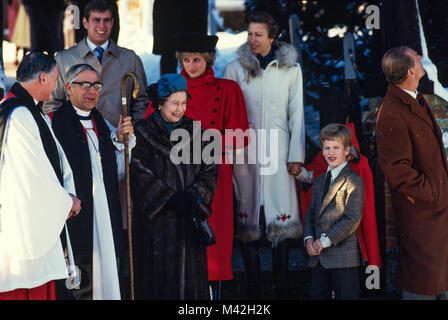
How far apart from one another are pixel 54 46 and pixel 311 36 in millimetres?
2883

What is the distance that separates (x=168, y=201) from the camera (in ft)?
20.1

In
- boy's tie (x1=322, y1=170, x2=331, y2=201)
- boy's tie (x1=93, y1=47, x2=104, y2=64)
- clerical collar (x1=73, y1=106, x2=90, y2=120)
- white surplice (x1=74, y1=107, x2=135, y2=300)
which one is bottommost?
white surplice (x1=74, y1=107, x2=135, y2=300)

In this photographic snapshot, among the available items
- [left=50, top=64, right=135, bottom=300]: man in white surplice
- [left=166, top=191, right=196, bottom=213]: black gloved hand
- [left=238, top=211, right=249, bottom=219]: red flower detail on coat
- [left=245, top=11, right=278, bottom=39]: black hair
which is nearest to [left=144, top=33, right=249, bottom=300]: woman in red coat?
[left=238, top=211, right=249, bottom=219]: red flower detail on coat

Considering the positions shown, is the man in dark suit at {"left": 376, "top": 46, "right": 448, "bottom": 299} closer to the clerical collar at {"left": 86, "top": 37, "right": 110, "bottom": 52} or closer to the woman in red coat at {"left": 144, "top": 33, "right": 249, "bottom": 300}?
the woman in red coat at {"left": 144, "top": 33, "right": 249, "bottom": 300}

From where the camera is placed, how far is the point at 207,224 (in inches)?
246

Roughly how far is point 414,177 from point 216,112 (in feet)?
5.46

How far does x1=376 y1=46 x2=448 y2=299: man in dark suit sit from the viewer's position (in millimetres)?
6207

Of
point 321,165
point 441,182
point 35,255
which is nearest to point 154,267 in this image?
point 35,255

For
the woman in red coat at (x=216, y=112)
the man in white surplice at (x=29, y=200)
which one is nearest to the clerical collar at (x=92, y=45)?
the woman in red coat at (x=216, y=112)

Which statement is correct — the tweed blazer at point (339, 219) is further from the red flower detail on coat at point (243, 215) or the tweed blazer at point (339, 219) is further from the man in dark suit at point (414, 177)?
the red flower detail on coat at point (243, 215)

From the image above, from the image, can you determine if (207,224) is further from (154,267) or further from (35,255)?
(35,255)

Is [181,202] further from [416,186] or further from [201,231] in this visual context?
[416,186]

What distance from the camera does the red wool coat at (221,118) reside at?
22.3 ft

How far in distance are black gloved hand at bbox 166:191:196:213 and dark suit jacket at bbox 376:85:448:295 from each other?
1.43m
